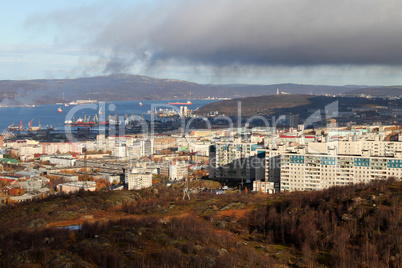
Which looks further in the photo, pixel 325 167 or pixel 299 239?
pixel 325 167

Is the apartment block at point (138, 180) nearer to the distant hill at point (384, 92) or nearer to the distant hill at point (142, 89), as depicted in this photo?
the distant hill at point (142, 89)

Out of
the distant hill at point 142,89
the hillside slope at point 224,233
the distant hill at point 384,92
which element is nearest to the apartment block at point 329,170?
the hillside slope at point 224,233

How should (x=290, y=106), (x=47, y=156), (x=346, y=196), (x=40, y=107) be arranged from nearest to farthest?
1. (x=346, y=196)
2. (x=47, y=156)
3. (x=290, y=106)
4. (x=40, y=107)

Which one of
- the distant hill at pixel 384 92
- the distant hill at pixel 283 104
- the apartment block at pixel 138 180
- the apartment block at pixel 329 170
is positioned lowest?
the apartment block at pixel 138 180

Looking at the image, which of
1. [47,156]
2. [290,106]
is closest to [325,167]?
[47,156]

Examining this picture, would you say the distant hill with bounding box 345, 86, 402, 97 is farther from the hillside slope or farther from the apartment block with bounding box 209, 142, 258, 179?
the hillside slope

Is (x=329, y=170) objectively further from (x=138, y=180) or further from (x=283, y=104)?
(x=283, y=104)

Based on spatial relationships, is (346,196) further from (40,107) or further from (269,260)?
(40,107)

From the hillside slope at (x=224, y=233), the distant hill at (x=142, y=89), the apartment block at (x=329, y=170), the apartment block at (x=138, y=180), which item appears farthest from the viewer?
the distant hill at (x=142, y=89)

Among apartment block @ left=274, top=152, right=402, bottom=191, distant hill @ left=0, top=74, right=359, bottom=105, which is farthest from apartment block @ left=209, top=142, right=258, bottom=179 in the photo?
distant hill @ left=0, top=74, right=359, bottom=105
